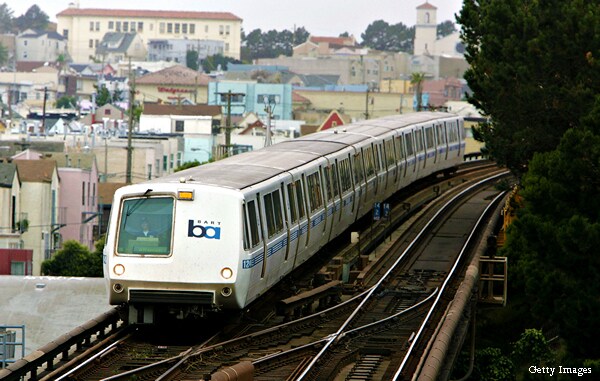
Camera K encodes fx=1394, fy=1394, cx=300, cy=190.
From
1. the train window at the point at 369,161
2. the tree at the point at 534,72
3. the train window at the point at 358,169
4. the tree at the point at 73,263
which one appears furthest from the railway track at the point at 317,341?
the tree at the point at 73,263

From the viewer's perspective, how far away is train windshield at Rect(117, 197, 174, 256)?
19672 millimetres

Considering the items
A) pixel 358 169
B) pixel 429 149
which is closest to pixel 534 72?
pixel 358 169

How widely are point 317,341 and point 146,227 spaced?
2906 mm

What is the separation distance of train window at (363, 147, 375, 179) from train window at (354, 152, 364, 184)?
2.10 ft

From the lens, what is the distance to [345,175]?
2983 centimetres

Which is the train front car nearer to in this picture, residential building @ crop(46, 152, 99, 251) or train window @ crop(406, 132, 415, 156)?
train window @ crop(406, 132, 415, 156)

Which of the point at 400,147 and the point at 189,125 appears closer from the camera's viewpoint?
the point at 400,147

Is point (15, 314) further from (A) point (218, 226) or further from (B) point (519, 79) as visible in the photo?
(A) point (218, 226)

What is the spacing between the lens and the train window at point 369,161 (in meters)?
32.9

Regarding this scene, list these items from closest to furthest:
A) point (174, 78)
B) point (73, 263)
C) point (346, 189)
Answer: point (346, 189)
point (73, 263)
point (174, 78)

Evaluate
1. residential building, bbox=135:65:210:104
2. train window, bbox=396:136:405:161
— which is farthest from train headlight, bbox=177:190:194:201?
residential building, bbox=135:65:210:104

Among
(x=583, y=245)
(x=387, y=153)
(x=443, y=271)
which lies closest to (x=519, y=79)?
(x=387, y=153)

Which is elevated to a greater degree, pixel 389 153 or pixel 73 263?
pixel 389 153

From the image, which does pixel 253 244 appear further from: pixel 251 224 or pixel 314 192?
pixel 314 192
